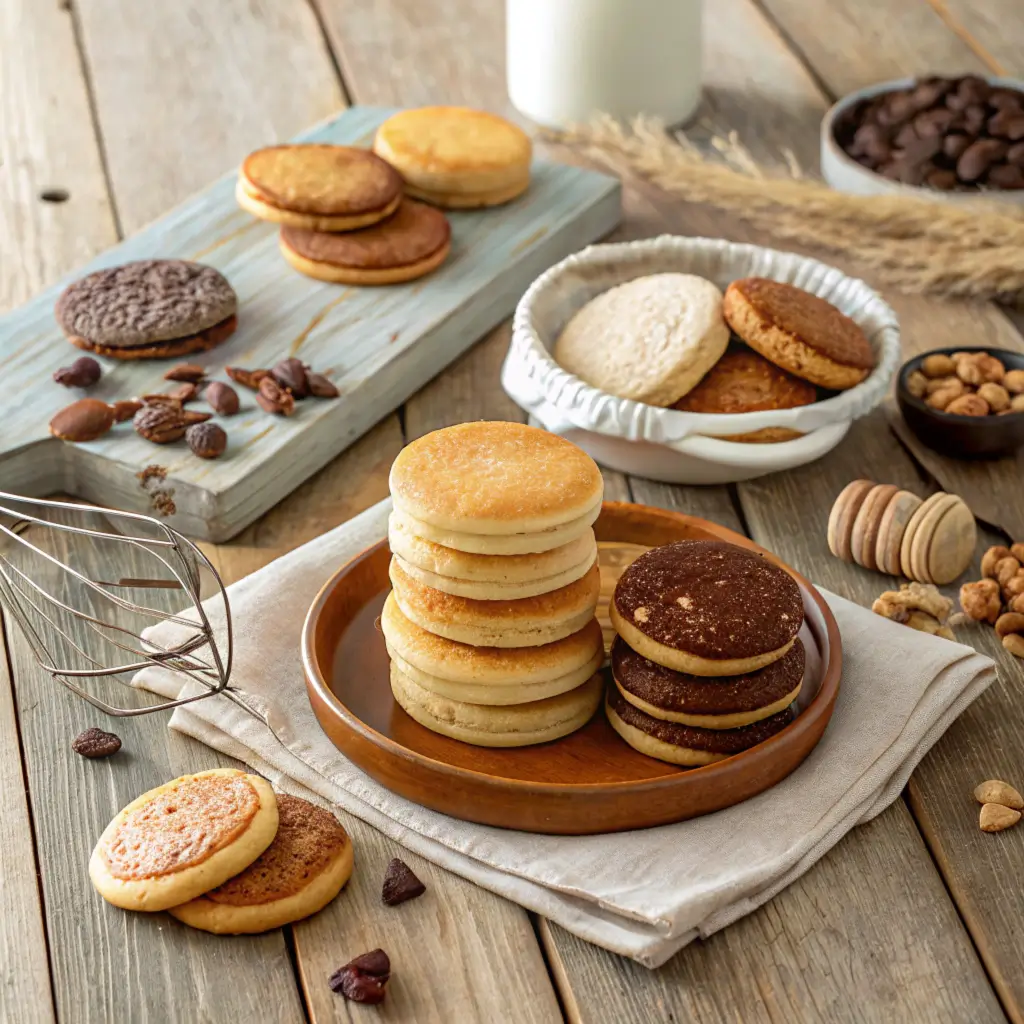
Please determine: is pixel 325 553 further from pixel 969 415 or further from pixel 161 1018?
pixel 969 415

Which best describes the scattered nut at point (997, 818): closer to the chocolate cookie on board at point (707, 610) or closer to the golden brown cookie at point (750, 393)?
the chocolate cookie on board at point (707, 610)

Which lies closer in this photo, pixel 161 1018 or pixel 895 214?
pixel 161 1018

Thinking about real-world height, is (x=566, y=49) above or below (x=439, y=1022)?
above

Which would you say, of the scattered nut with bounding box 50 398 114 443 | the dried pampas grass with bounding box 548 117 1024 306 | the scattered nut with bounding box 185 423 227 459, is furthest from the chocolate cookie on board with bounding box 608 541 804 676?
the dried pampas grass with bounding box 548 117 1024 306

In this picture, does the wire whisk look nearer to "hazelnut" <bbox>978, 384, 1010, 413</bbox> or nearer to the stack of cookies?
the stack of cookies

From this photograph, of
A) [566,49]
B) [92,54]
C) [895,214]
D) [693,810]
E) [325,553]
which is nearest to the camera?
[693,810]

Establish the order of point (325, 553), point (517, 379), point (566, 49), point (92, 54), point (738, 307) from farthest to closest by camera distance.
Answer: point (92, 54) < point (566, 49) < point (517, 379) < point (738, 307) < point (325, 553)

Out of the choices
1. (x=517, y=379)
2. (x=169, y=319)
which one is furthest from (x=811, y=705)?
(x=169, y=319)

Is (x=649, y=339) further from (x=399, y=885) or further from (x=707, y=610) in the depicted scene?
(x=399, y=885)

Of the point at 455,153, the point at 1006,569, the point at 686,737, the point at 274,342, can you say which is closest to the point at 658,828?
the point at 686,737
